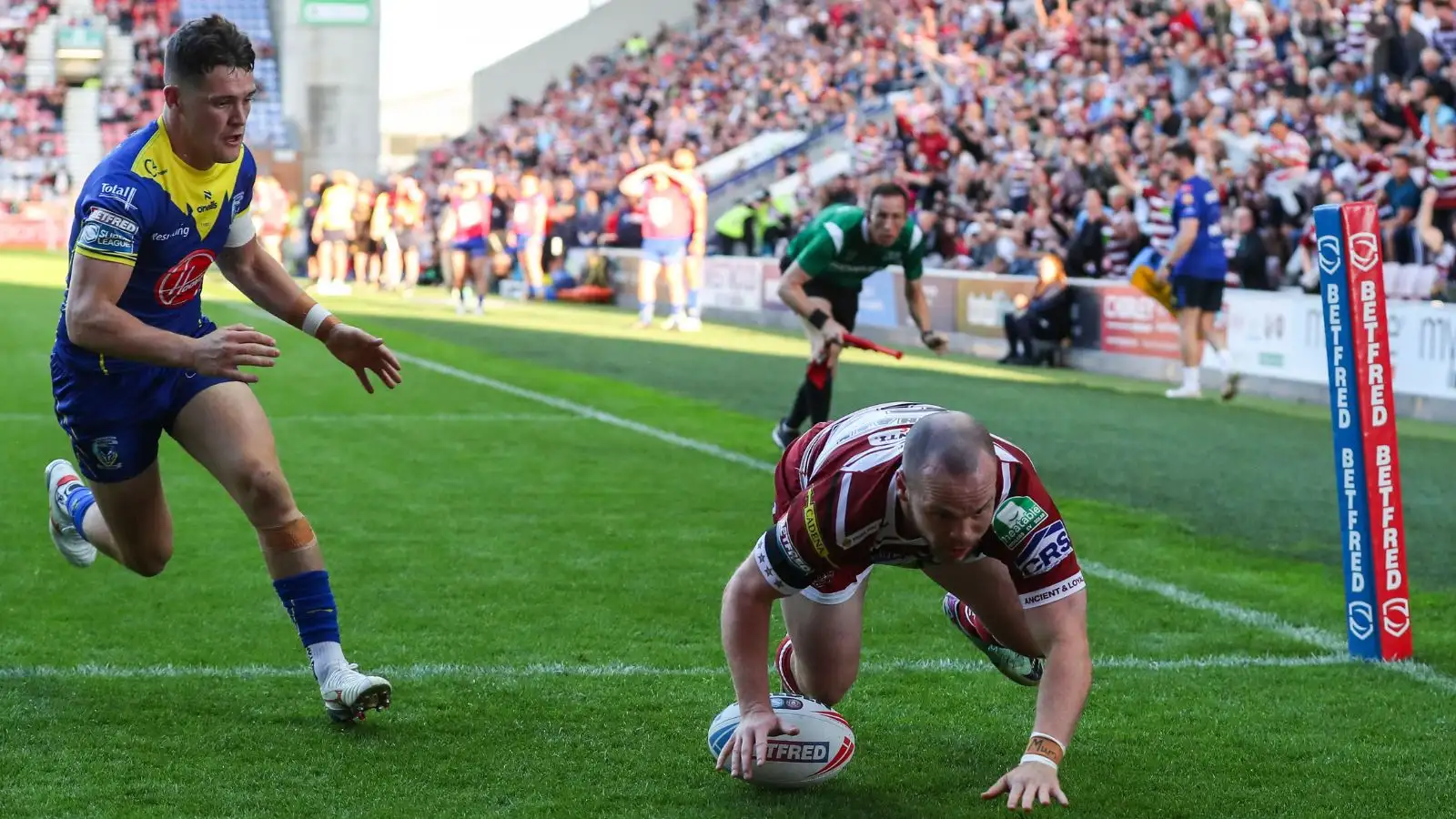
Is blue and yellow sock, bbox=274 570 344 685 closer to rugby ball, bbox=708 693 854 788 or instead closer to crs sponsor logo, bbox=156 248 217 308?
crs sponsor logo, bbox=156 248 217 308

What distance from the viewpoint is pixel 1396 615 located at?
6305mm

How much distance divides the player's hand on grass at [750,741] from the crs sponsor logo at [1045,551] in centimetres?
73

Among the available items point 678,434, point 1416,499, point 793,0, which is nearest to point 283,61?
point 793,0

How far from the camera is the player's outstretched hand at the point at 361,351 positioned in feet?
18.0

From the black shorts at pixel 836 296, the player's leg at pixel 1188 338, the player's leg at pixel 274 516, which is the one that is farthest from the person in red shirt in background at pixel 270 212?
the player's leg at pixel 274 516

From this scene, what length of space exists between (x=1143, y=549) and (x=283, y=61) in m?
A: 41.6

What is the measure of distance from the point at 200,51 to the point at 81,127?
5164cm

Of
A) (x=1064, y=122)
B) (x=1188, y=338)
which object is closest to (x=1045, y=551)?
(x=1188, y=338)

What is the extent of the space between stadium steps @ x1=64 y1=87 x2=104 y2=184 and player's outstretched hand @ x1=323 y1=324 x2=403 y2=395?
50734mm

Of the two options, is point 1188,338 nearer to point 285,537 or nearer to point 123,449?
point 285,537

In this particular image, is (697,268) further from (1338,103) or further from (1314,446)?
(1314,446)

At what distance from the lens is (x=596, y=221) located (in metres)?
32.8

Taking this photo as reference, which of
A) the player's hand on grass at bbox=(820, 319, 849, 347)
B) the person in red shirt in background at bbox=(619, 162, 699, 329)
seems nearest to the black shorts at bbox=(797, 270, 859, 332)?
the player's hand on grass at bbox=(820, 319, 849, 347)

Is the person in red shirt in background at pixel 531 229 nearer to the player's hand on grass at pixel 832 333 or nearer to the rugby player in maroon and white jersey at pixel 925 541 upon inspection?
the player's hand on grass at pixel 832 333
